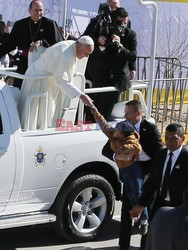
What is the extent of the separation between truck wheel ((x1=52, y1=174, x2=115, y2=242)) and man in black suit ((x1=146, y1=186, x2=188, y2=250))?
3.03m

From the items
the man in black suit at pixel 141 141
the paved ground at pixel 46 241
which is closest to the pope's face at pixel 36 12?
the man in black suit at pixel 141 141

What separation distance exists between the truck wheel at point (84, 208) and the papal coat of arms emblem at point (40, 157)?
444 mm

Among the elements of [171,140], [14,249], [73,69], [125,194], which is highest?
[73,69]

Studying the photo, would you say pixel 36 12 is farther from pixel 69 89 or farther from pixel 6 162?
pixel 6 162

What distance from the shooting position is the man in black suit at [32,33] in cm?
772

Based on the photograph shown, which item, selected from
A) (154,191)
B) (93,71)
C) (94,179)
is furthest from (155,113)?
(154,191)

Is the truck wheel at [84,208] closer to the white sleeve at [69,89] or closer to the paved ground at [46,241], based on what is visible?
the paved ground at [46,241]

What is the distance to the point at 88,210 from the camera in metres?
7.05

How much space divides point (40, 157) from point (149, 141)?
1.11 meters

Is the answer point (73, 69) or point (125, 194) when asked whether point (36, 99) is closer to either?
point (73, 69)

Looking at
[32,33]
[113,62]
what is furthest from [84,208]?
[32,33]

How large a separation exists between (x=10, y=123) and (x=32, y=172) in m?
0.54

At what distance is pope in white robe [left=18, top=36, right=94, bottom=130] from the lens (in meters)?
6.66

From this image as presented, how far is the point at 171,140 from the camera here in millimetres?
5871
